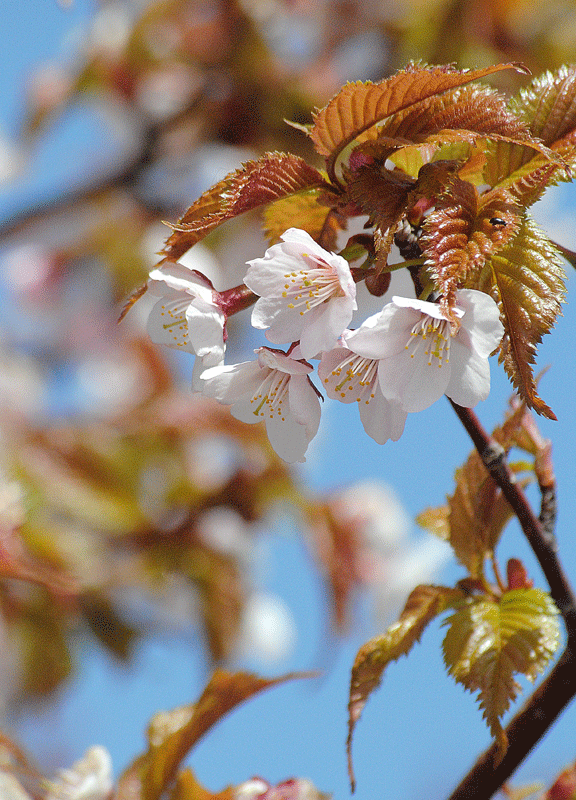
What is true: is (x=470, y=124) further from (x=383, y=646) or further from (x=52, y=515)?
(x=52, y=515)

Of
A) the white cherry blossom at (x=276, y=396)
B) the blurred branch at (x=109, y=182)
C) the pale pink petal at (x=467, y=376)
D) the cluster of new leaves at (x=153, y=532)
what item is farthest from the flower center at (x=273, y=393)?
the blurred branch at (x=109, y=182)

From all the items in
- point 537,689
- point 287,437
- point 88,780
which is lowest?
point 88,780

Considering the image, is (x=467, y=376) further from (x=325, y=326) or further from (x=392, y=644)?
(x=392, y=644)

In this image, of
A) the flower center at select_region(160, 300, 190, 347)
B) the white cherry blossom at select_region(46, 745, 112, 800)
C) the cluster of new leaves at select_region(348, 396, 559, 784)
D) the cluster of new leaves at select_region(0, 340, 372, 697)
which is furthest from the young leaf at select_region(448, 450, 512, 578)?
the cluster of new leaves at select_region(0, 340, 372, 697)

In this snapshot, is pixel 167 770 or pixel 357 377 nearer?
pixel 357 377

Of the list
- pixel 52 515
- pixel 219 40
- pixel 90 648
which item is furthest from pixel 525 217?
pixel 219 40

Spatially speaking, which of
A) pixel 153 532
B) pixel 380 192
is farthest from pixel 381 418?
pixel 153 532

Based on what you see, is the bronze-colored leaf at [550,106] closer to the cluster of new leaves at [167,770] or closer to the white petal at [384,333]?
the white petal at [384,333]
